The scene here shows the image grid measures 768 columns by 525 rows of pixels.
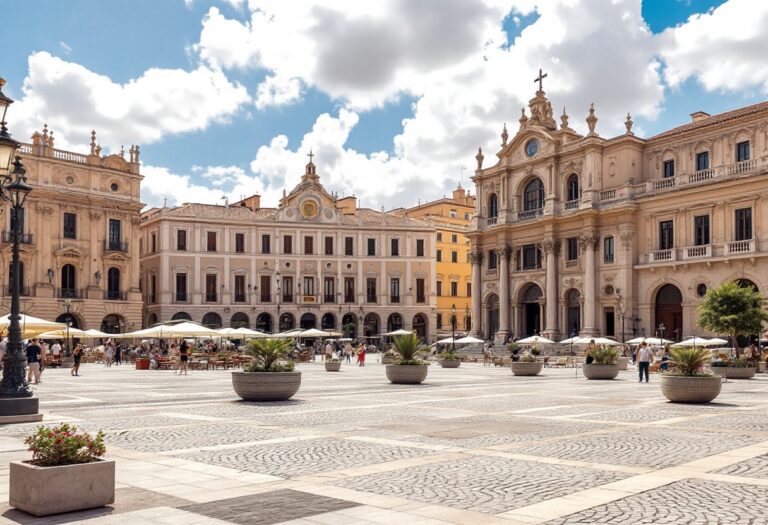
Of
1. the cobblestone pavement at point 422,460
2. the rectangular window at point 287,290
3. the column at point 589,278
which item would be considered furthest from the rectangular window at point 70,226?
the cobblestone pavement at point 422,460

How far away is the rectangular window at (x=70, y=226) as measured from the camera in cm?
5675

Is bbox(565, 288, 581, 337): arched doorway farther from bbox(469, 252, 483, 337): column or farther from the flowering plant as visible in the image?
the flowering plant

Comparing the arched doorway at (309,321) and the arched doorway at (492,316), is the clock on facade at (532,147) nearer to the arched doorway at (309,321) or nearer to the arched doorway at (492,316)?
the arched doorway at (492,316)

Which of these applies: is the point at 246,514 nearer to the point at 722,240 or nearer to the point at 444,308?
the point at 722,240

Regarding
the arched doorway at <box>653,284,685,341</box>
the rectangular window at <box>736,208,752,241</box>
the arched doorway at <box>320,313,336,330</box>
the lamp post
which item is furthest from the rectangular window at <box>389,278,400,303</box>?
the lamp post

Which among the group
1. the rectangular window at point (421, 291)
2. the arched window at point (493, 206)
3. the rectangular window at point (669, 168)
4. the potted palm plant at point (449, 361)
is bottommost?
the potted palm plant at point (449, 361)

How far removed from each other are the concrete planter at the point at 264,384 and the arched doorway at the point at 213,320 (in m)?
50.5

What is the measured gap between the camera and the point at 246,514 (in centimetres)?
693

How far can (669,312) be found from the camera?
161ft

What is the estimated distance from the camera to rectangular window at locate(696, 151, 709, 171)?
160 ft

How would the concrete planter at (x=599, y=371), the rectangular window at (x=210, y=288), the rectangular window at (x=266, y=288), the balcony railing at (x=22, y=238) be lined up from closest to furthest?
1. the concrete planter at (x=599, y=371)
2. the balcony railing at (x=22, y=238)
3. the rectangular window at (x=210, y=288)
4. the rectangular window at (x=266, y=288)

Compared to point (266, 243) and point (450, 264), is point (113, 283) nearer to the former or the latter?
point (266, 243)

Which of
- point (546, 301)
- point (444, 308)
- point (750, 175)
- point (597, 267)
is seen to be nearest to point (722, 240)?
point (750, 175)

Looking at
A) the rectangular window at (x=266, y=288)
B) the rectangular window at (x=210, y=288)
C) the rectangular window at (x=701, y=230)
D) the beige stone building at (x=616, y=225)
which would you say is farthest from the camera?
the rectangular window at (x=266, y=288)
